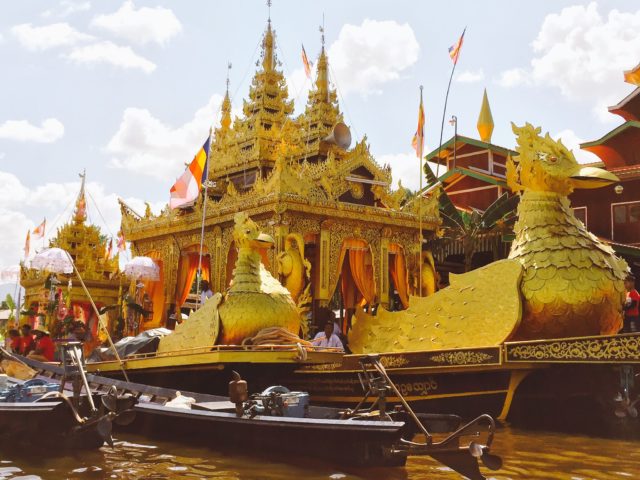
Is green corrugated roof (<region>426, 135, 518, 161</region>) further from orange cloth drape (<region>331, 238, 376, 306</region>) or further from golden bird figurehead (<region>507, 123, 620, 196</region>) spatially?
golden bird figurehead (<region>507, 123, 620, 196</region>)

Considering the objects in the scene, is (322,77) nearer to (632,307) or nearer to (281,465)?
(632,307)

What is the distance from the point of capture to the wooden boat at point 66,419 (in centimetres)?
682

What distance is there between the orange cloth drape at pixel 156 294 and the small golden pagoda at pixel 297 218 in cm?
3

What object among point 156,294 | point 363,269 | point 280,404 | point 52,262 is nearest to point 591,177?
point 280,404

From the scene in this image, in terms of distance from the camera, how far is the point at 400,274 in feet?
53.3

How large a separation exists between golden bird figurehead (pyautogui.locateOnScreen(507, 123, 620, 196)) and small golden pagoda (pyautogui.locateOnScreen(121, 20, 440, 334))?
528cm

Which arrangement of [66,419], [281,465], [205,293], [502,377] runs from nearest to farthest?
[281,465], [66,419], [502,377], [205,293]

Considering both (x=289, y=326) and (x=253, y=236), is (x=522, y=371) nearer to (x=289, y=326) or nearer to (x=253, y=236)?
(x=289, y=326)

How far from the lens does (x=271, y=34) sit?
19.9m

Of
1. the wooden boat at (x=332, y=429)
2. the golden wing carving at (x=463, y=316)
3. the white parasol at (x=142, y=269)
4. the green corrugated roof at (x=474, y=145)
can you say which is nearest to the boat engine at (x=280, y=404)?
the wooden boat at (x=332, y=429)

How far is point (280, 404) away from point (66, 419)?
203 centimetres

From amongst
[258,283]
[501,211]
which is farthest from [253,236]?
[501,211]

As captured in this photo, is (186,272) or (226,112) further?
(226,112)

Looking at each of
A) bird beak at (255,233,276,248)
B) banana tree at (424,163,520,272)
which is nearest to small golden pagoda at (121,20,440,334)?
bird beak at (255,233,276,248)
